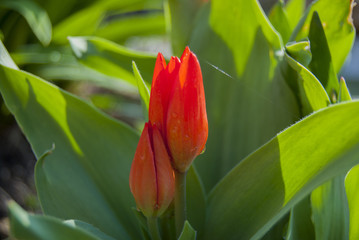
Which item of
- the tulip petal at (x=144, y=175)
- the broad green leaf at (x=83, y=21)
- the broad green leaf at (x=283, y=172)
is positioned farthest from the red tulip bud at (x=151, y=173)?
the broad green leaf at (x=83, y=21)

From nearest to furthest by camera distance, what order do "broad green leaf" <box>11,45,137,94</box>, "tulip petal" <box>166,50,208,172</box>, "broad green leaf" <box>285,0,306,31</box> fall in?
"tulip petal" <box>166,50,208,172</box>
"broad green leaf" <box>285,0,306,31</box>
"broad green leaf" <box>11,45,137,94</box>

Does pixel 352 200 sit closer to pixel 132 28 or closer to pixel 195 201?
pixel 195 201

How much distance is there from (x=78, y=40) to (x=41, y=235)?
0.58m

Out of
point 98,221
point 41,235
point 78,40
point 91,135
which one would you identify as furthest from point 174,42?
point 41,235

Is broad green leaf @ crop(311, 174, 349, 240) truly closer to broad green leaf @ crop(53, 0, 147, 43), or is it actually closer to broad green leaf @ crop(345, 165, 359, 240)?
broad green leaf @ crop(345, 165, 359, 240)

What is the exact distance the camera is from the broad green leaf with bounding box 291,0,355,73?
75 cm

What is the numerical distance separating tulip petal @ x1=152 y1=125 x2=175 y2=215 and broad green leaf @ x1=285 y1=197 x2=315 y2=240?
0.20 metres

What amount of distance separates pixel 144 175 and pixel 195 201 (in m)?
0.20

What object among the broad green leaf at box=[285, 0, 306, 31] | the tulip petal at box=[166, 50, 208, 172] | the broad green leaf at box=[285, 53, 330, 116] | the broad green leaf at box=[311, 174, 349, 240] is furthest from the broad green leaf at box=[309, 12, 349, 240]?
A: the broad green leaf at box=[285, 0, 306, 31]

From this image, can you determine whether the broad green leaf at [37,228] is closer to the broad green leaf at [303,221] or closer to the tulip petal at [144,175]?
the tulip petal at [144,175]

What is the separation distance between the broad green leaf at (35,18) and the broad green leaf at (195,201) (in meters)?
0.76

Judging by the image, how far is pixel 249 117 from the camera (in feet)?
2.68

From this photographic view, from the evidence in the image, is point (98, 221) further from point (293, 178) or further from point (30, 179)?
point (30, 179)

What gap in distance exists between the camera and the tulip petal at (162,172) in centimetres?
53
